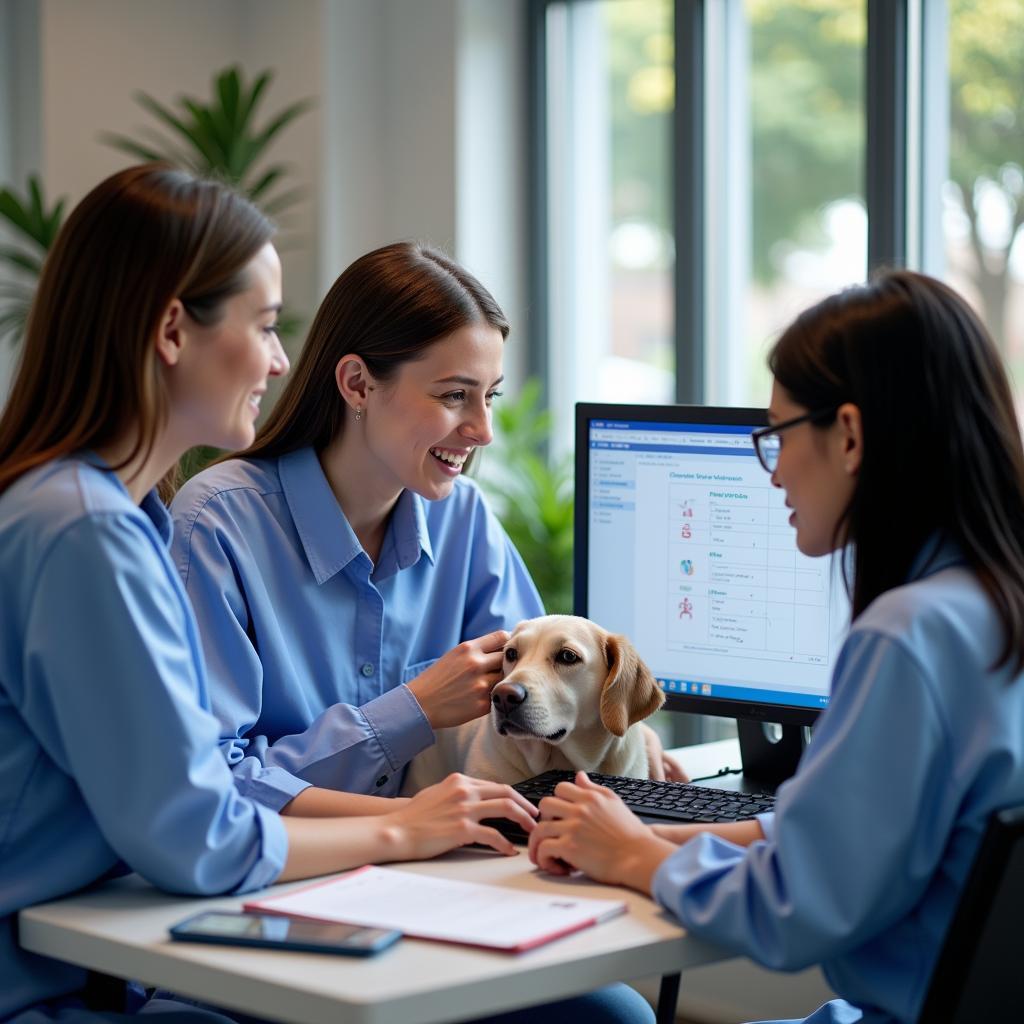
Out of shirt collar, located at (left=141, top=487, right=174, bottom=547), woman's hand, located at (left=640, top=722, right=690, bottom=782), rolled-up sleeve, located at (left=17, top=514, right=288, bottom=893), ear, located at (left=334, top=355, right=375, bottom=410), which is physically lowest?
woman's hand, located at (left=640, top=722, right=690, bottom=782)

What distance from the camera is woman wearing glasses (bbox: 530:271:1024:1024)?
1193 millimetres

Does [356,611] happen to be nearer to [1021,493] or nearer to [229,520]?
[229,520]

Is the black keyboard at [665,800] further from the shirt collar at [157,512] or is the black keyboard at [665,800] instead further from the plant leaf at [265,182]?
the plant leaf at [265,182]

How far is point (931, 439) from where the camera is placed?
1285mm

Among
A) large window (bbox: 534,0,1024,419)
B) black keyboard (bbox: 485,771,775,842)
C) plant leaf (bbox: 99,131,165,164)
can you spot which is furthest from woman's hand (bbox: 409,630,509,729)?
plant leaf (bbox: 99,131,165,164)

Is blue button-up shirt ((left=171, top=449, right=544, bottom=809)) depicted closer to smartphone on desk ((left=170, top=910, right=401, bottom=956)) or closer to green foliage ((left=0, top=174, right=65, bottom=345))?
smartphone on desk ((left=170, top=910, right=401, bottom=956))

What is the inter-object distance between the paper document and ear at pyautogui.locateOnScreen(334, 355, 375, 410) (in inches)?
29.6

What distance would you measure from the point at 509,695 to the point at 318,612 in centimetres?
31

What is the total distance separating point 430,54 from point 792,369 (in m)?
2.85

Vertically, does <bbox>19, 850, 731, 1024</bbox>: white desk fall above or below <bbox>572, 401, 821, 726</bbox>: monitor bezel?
below

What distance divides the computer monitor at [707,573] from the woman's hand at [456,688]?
284mm

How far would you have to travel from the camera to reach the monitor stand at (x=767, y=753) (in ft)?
6.55

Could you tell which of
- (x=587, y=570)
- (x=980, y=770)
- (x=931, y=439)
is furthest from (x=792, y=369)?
(x=587, y=570)

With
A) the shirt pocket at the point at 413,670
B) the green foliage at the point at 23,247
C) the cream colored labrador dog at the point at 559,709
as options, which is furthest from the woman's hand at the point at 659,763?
the green foliage at the point at 23,247
